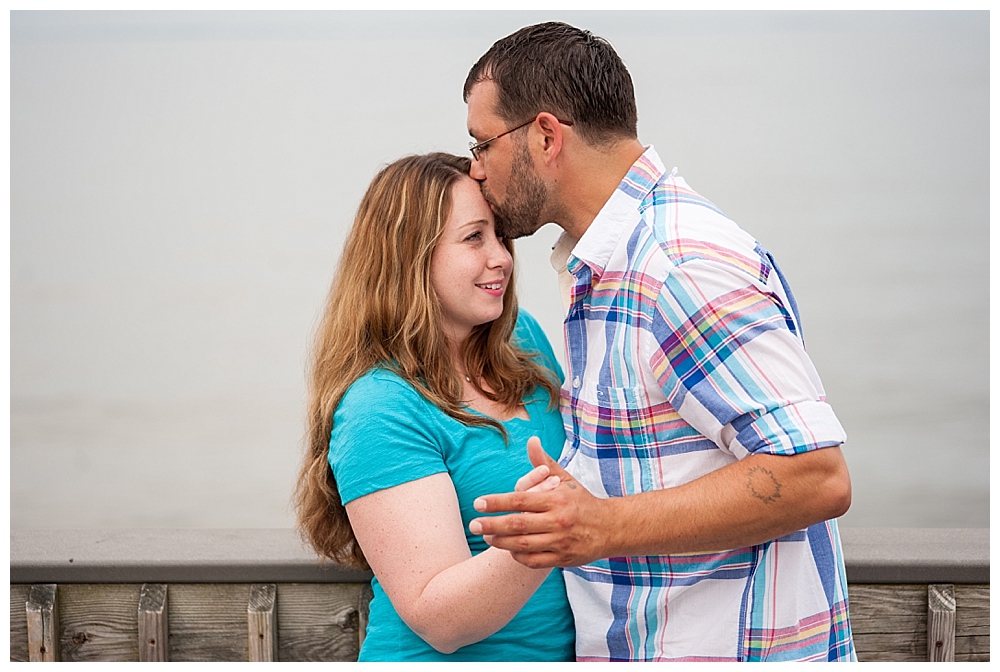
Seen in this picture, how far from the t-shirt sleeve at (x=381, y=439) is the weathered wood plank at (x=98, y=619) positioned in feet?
1.80

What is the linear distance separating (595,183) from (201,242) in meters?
4.12

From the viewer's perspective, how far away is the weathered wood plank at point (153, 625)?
192 centimetres

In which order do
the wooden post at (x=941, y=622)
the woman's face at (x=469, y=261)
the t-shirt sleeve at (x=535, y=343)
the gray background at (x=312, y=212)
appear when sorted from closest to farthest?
the wooden post at (x=941, y=622)
the woman's face at (x=469, y=261)
the t-shirt sleeve at (x=535, y=343)
the gray background at (x=312, y=212)

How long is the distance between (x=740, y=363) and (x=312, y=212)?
4.36 meters

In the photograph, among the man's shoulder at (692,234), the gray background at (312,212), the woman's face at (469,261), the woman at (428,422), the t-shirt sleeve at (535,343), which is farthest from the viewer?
the gray background at (312,212)

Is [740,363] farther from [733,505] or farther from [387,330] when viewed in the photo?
[387,330]

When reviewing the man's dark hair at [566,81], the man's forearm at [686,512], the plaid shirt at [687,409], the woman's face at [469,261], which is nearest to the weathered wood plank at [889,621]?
the plaid shirt at [687,409]

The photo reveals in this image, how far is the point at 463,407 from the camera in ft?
6.23

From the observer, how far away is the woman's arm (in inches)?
63.6

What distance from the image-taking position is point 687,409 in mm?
1591

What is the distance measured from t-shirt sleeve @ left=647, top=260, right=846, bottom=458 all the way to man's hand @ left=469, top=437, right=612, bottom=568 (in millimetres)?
251

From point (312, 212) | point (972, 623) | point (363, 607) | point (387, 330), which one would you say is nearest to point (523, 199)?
point (387, 330)

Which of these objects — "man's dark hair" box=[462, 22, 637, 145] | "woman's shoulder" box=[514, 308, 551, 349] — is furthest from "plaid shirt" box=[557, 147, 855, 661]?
"woman's shoulder" box=[514, 308, 551, 349]

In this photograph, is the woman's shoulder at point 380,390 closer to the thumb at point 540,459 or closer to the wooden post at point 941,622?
the thumb at point 540,459
